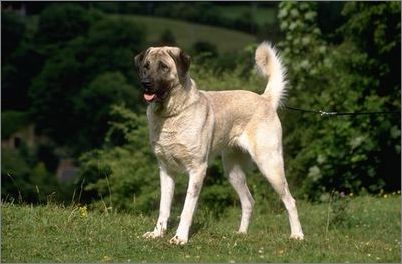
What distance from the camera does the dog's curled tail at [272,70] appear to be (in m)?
9.48

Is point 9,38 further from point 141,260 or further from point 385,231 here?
point 141,260

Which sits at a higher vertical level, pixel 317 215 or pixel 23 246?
pixel 23 246

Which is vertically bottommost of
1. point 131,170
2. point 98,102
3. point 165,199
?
point 98,102

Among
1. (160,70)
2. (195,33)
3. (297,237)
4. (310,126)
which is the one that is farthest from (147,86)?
(195,33)

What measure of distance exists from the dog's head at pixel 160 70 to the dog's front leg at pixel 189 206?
30.0 inches

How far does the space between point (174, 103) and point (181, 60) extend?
15.9 inches

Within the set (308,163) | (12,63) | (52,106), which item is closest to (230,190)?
(308,163)

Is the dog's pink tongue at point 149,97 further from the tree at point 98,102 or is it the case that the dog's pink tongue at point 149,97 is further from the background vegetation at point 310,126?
the tree at point 98,102

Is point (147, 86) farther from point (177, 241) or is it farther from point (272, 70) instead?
point (272, 70)

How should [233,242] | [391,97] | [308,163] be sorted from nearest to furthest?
[233,242], [391,97], [308,163]

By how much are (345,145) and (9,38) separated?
34.3 meters

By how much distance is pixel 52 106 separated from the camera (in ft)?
156

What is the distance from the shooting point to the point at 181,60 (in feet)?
26.9

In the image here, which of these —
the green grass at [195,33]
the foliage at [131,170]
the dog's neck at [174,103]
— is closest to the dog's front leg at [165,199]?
the dog's neck at [174,103]
